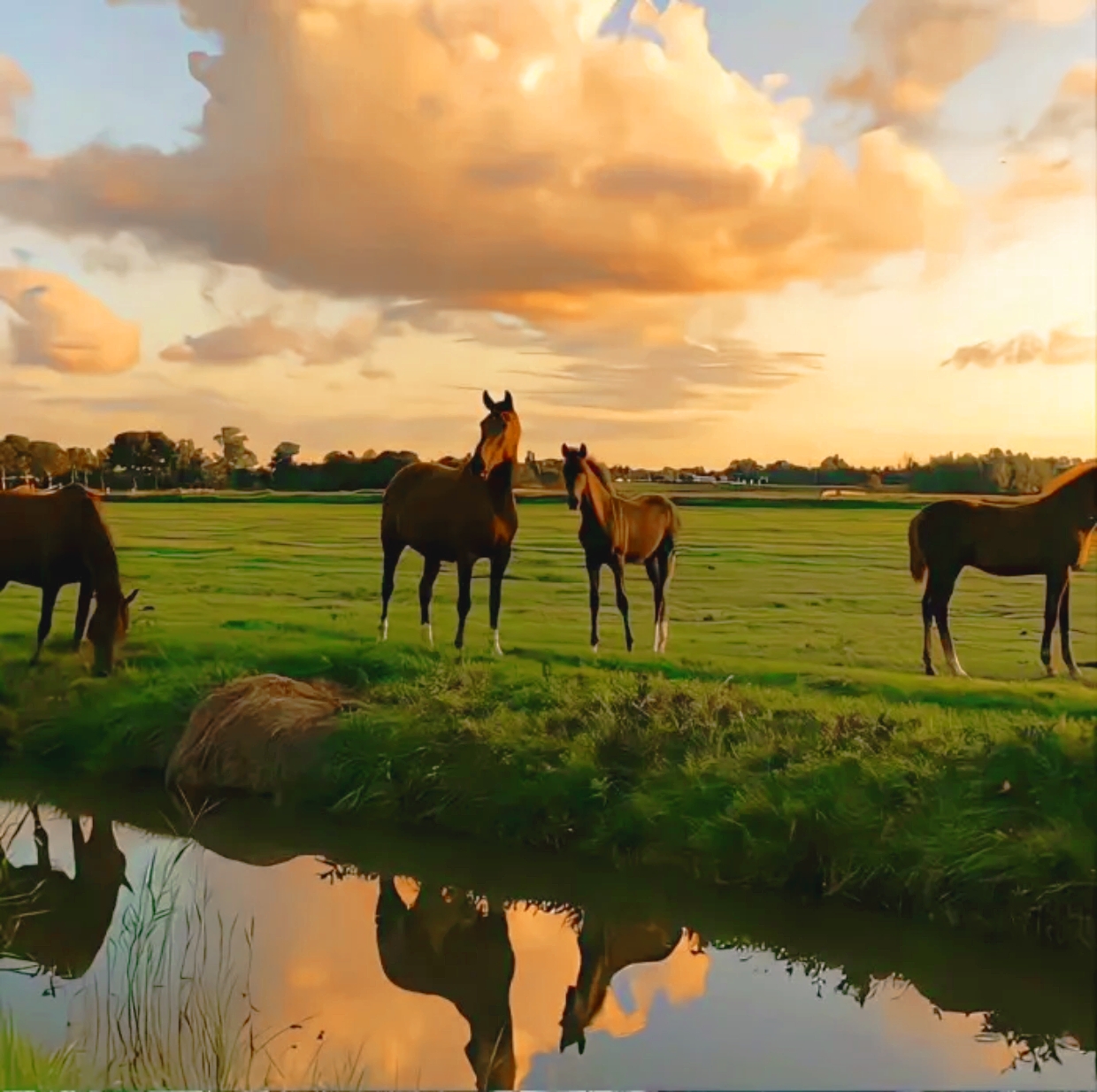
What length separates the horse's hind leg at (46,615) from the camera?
27.6 feet

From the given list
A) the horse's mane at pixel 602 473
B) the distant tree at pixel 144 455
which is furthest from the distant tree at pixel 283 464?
the horse's mane at pixel 602 473

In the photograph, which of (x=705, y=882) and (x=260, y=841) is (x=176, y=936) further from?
(x=705, y=882)

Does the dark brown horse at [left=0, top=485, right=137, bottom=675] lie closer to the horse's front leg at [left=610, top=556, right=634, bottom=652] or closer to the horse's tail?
the horse's front leg at [left=610, top=556, right=634, bottom=652]

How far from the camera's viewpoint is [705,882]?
5.32 m

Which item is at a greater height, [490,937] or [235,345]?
[235,345]

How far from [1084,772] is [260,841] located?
12.0ft

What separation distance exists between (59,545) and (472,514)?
2.77m

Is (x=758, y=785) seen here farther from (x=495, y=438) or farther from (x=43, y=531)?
(x=43, y=531)

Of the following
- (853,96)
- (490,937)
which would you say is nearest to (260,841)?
(490,937)

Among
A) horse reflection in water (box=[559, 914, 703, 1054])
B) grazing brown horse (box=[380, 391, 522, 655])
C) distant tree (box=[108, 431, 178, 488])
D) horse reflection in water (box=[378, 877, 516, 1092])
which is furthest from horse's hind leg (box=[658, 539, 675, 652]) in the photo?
distant tree (box=[108, 431, 178, 488])

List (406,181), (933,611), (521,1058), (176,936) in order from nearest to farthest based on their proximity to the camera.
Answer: (521,1058) < (176,936) < (933,611) < (406,181)

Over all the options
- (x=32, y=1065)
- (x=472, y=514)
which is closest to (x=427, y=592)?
(x=472, y=514)

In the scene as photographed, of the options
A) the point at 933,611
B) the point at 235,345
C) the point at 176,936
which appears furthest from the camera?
the point at 235,345

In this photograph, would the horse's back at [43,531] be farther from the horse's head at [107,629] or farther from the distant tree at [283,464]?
the distant tree at [283,464]
